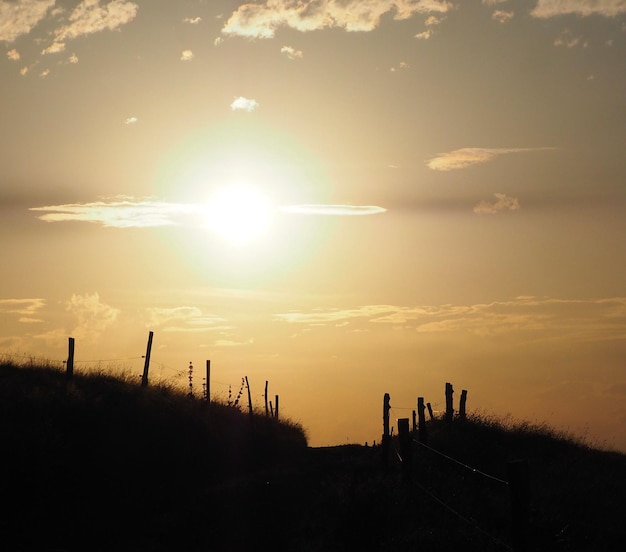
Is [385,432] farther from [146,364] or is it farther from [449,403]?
[146,364]

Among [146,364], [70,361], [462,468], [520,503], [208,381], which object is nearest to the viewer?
[520,503]

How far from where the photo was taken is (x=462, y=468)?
19.6 metres

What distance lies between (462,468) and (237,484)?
20.1 feet

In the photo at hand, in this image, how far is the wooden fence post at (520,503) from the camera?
9.62m

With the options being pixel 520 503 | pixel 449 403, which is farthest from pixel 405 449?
pixel 449 403

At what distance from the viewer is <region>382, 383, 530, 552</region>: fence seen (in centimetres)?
964

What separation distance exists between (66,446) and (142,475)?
7.81ft

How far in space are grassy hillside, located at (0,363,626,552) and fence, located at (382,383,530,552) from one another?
0.61 ft

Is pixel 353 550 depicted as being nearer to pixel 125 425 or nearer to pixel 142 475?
pixel 142 475

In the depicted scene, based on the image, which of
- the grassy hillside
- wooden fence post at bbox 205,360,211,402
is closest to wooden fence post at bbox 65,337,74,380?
the grassy hillside

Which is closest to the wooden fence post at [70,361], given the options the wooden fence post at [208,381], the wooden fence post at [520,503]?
the wooden fence post at [208,381]

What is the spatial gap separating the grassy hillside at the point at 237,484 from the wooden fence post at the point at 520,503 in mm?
1028

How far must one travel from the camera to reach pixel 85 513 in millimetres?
16938

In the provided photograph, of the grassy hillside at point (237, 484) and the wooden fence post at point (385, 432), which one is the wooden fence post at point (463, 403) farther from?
the wooden fence post at point (385, 432)
